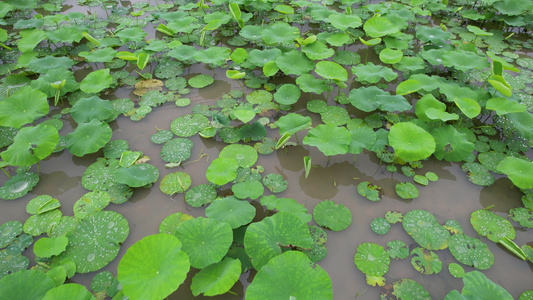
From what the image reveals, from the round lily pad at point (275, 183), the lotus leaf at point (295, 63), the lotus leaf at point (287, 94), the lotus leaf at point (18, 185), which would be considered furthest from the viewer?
the lotus leaf at point (295, 63)

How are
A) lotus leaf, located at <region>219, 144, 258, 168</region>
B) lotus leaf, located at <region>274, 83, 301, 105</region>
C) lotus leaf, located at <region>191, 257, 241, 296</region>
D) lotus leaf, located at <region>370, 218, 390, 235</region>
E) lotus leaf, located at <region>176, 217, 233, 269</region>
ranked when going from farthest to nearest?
lotus leaf, located at <region>274, 83, 301, 105</region>, lotus leaf, located at <region>219, 144, 258, 168</region>, lotus leaf, located at <region>370, 218, 390, 235</region>, lotus leaf, located at <region>176, 217, 233, 269</region>, lotus leaf, located at <region>191, 257, 241, 296</region>

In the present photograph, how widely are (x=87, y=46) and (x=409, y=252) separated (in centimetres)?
641

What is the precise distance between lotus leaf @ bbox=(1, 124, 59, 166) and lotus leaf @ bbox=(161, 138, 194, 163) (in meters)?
1.22

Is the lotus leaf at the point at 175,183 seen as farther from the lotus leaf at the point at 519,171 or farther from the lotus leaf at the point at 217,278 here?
the lotus leaf at the point at 519,171

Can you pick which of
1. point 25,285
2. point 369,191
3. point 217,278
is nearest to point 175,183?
point 217,278

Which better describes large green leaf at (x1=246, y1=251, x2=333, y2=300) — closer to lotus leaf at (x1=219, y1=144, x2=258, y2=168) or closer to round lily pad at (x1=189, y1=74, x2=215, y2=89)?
lotus leaf at (x1=219, y1=144, x2=258, y2=168)

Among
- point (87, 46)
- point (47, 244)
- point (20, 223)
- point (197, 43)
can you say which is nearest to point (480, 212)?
point (47, 244)

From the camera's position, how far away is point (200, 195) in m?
3.39

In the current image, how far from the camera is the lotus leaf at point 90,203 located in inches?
126

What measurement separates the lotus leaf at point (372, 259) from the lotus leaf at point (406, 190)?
0.78m

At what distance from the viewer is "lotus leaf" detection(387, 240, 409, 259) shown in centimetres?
291

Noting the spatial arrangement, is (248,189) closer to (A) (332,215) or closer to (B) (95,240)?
(A) (332,215)

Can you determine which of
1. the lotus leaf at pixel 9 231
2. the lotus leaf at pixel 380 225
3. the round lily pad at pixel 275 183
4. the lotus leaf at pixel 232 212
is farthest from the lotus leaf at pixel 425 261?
the lotus leaf at pixel 9 231

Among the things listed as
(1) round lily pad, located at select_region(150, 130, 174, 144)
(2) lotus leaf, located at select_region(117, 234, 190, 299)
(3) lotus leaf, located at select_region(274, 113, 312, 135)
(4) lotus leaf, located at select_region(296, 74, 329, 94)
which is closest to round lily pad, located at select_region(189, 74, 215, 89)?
(1) round lily pad, located at select_region(150, 130, 174, 144)
